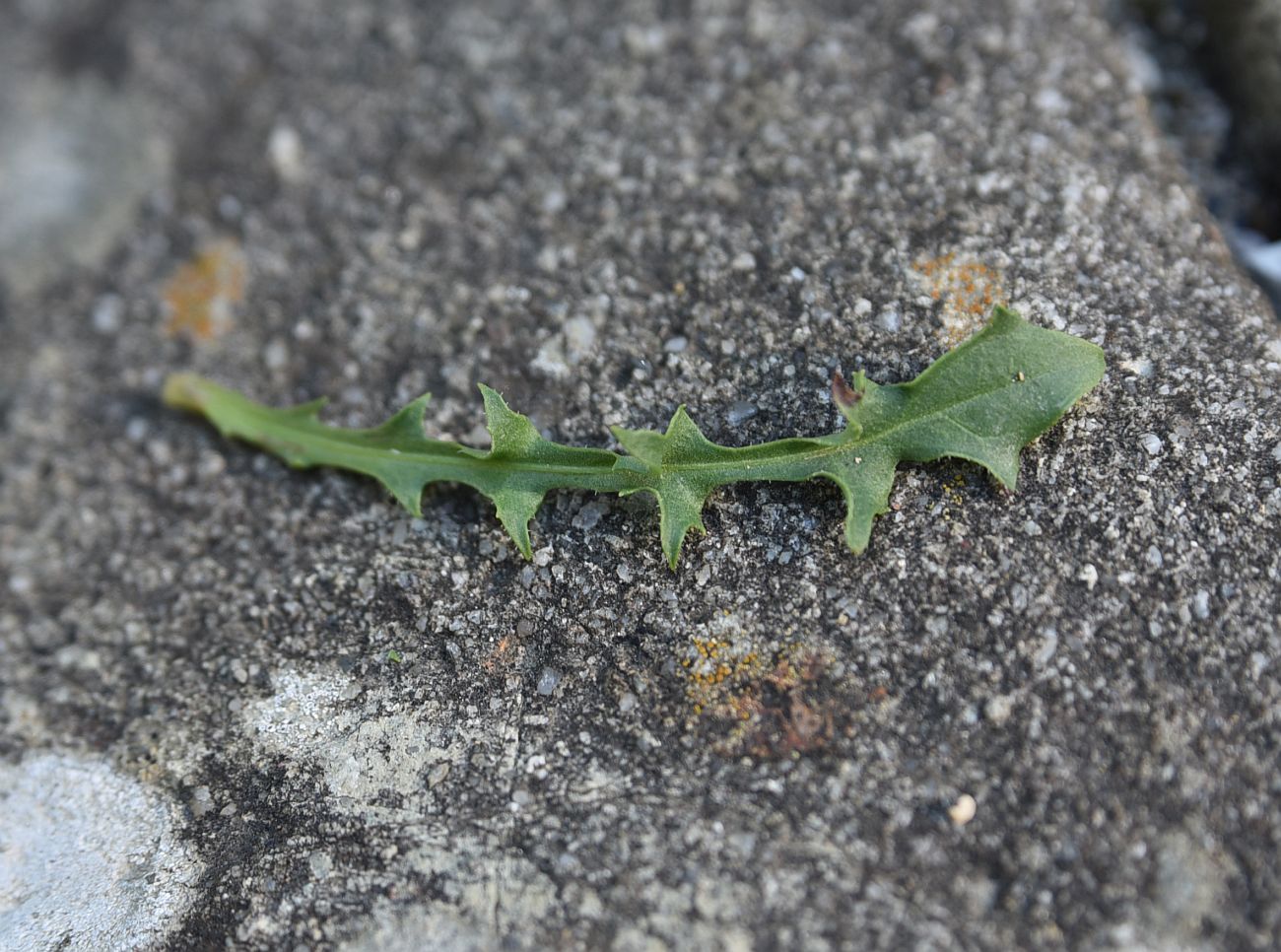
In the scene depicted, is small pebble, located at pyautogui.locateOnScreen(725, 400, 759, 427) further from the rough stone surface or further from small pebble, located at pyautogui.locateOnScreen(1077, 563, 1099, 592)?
small pebble, located at pyautogui.locateOnScreen(1077, 563, 1099, 592)

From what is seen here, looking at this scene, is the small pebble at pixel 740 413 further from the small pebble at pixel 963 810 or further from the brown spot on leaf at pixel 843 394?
the small pebble at pixel 963 810

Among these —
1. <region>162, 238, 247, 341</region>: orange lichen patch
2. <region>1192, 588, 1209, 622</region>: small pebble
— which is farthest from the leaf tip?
<region>1192, 588, 1209, 622</region>: small pebble

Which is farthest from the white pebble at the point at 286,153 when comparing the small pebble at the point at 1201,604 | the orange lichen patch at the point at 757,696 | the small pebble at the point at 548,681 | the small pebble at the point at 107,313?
the small pebble at the point at 1201,604

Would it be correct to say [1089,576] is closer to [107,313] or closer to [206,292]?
[206,292]

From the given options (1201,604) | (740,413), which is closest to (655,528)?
(740,413)

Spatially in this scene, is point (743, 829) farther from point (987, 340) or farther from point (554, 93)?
point (554, 93)

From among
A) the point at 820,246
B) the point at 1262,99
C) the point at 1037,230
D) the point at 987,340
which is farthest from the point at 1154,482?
the point at 1262,99
